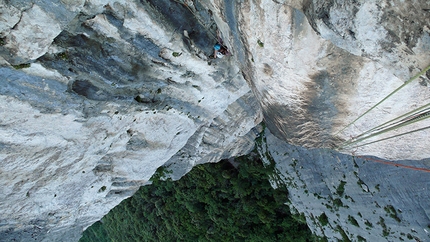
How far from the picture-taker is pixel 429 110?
3.71 metres

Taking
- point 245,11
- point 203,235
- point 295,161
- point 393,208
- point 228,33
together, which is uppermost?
point 228,33

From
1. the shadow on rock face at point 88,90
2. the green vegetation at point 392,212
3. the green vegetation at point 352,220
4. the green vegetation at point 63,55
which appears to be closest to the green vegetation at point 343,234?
the green vegetation at point 352,220

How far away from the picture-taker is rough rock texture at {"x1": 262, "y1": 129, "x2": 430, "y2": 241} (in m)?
6.45

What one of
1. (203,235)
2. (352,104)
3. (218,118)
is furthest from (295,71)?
(203,235)

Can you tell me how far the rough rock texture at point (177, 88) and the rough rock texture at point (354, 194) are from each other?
0.05 meters

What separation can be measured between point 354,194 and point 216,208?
863cm

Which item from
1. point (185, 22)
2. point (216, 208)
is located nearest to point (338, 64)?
point (185, 22)

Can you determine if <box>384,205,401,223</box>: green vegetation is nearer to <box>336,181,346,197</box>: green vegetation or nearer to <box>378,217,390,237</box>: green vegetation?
<box>378,217,390,237</box>: green vegetation

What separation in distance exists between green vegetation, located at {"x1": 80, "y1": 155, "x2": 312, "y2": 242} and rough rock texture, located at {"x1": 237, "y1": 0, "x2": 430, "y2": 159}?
312 inches

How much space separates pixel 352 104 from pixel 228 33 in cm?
265

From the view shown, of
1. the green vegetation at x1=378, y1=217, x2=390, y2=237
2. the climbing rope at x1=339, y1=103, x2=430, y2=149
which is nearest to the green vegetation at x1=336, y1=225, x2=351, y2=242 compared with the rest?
the green vegetation at x1=378, y1=217, x2=390, y2=237

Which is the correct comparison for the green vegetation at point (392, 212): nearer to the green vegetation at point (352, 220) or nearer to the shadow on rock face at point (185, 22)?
the green vegetation at point (352, 220)

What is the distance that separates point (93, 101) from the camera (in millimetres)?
5938

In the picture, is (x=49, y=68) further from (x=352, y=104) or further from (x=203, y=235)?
(x=203, y=235)
